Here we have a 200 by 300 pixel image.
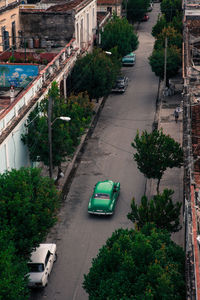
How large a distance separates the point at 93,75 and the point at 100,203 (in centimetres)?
Answer: 1767

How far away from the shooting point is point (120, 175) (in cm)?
3647

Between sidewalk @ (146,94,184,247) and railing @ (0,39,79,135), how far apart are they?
9360 mm

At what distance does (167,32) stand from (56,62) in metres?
22.2

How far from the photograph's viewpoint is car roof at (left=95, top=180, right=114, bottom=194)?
31672 mm

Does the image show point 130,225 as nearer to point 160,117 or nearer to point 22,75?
point 22,75

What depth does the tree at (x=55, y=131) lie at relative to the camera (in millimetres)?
31516

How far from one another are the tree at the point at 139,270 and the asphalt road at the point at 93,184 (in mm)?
5591

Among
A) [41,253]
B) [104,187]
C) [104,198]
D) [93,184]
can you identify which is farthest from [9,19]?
[41,253]

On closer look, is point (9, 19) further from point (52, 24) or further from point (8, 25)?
point (52, 24)

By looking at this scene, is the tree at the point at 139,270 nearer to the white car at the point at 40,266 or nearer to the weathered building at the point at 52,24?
the white car at the point at 40,266

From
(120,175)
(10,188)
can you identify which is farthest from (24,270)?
(120,175)

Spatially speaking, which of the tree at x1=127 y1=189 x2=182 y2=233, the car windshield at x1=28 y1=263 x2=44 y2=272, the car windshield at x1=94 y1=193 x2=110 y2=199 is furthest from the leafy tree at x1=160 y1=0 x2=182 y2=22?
the car windshield at x1=28 y1=263 x2=44 y2=272

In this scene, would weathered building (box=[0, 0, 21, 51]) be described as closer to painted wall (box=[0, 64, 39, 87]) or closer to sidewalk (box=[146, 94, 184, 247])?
painted wall (box=[0, 64, 39, 87])

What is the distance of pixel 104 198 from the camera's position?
3131 centimetres
